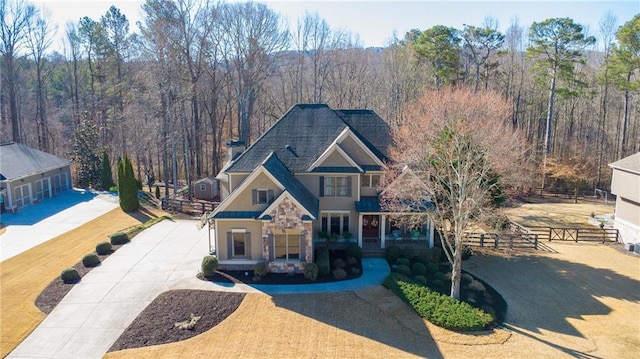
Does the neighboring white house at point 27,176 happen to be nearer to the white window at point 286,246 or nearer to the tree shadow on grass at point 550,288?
the white window at point 286,246

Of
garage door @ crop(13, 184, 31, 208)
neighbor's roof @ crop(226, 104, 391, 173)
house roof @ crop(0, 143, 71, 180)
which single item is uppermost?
neighbor's roof @ crop(226, 104, 391, 173)

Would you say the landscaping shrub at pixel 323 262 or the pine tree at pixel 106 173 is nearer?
the landscaping shrub at pixel 323 262

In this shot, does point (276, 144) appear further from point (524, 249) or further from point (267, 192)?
point (524, 249)

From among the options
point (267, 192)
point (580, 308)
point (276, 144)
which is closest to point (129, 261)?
point (267, 192)

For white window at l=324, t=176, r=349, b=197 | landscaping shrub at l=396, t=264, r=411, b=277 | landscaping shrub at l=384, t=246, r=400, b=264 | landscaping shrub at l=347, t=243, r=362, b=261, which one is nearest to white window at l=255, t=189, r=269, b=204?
white window at l=324, t=176, r=349, b=197

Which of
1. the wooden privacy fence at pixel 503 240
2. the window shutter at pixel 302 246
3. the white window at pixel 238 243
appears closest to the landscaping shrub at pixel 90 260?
the white window at pixel 238 243

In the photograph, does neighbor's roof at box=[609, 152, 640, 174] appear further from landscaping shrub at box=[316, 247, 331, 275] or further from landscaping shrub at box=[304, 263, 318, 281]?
landscaping shrub at box=[304, 263, 318, 281]
